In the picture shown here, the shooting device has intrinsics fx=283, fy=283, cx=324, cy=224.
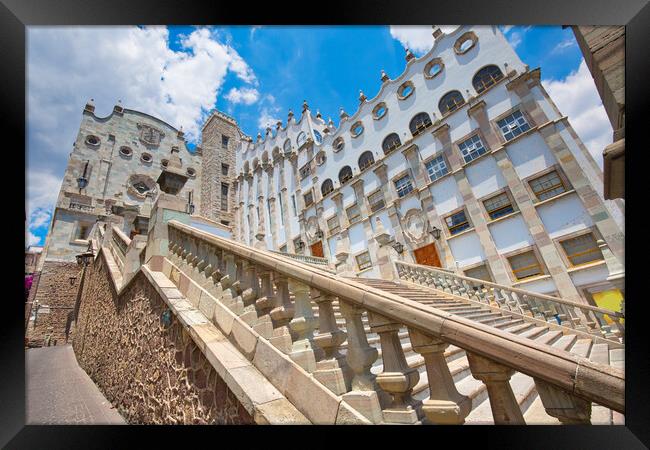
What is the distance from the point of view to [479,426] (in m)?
2.01

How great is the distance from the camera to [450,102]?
1558cm

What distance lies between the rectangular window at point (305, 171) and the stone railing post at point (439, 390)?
21802 millimetres

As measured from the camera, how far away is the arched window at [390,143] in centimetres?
1769

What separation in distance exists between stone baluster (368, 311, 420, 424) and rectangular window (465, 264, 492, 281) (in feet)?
41.8

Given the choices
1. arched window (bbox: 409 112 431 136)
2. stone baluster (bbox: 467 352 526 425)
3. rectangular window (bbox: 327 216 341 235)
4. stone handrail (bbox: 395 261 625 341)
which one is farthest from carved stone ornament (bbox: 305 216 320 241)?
stone baluster (bbox: 467 352 526 425)

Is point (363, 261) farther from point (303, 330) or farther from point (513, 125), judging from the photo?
point (303, 330)

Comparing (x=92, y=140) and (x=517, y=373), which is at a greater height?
(x=92, y=140)

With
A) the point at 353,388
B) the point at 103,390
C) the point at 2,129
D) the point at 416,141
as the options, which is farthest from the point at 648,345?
the point at 416,141

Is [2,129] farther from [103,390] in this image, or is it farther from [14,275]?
[103,390]

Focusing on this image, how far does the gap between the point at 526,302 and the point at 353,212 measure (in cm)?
1177

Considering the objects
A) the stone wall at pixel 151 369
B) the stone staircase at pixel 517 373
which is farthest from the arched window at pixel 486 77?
the stone wall at pixel 151 369

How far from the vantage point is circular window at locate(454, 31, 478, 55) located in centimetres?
1511
